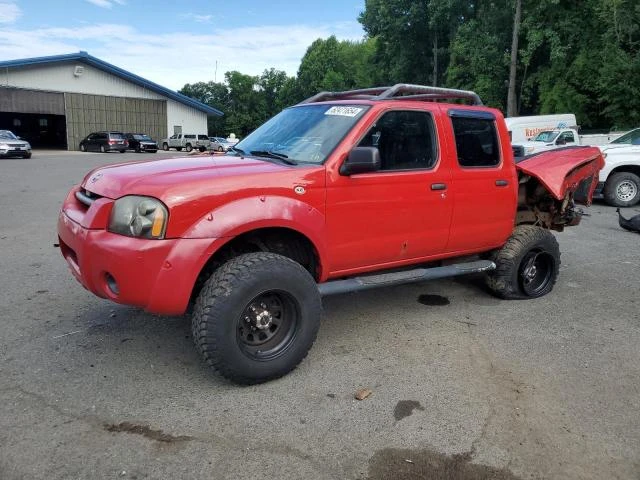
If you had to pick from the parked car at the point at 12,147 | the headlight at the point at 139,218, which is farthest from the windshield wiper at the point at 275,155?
the parked car at the point at 12,147

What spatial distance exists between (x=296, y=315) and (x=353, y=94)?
2.50m

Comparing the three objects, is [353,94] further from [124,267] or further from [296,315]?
[124,267]

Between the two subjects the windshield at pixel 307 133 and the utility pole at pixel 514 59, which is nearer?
the windshield at pixel 307 133

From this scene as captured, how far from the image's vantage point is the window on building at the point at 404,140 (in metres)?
4.04

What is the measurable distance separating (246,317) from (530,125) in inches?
908

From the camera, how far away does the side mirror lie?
3578 mm

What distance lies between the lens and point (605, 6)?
89.6 ft

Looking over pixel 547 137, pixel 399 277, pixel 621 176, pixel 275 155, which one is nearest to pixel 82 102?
pixel 547 137

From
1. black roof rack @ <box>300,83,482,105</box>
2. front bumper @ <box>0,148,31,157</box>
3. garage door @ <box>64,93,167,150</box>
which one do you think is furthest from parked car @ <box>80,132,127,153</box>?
Answer: black roof rack @ <box>300,83,482,105</box>

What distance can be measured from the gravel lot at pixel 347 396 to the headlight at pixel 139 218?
1.03 metres

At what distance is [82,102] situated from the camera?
39.0m

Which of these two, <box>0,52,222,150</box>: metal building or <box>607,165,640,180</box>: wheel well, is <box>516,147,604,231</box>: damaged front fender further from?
<box>0,52,222,150</box>: metal building

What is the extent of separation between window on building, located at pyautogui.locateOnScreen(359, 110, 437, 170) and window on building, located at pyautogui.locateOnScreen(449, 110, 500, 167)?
31cm

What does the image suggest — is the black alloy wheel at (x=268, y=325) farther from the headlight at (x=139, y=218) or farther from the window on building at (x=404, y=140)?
the window on building at (x=404, y=140)
